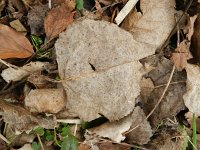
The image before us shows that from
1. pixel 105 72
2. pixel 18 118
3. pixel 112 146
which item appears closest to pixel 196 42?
pixel 105 72

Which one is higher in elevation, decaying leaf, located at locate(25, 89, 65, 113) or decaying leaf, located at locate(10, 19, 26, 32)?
decaying leaf, located at locate(10, 19, 26, 32)

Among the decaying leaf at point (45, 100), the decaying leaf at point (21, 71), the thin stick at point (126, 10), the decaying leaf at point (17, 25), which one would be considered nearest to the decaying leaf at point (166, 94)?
the thin stick at point (126, 10)

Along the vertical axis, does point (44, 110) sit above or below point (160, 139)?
above

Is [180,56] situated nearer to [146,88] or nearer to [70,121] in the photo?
[146,88]

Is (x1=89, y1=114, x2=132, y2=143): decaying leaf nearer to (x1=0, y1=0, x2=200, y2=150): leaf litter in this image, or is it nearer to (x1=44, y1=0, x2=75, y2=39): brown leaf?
(x1=0, y1=0, x2=200, y2=150): leaf litter

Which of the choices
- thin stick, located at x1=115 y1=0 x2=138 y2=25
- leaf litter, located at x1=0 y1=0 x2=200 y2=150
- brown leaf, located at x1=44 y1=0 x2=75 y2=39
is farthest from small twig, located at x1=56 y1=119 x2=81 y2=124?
thin stick, located at x1=115 y1=0 x2=138 y2=25

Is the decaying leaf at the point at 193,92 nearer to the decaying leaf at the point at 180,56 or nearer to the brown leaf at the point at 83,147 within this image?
the decaying leaf at the point at 180,56

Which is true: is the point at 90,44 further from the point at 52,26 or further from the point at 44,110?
the point at 44,110

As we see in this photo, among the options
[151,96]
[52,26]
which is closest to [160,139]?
[151,96]
